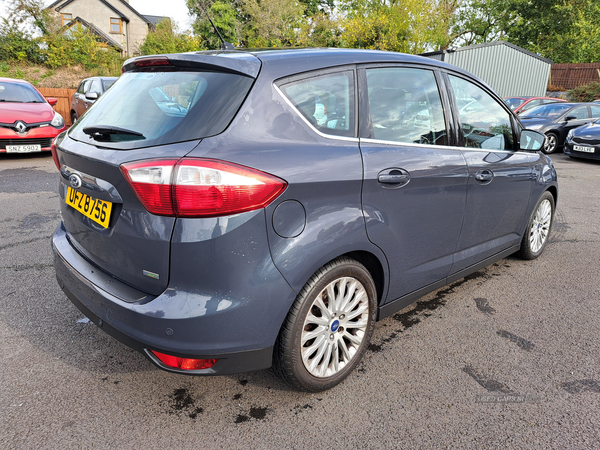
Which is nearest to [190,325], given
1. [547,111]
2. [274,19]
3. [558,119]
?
[558,119]

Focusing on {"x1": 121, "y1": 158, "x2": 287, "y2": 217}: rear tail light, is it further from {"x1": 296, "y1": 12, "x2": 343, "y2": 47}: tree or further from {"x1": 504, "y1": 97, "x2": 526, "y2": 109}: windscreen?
{"x1": 296, "y1": 12, "x2": 343, "y2": 47}: tree

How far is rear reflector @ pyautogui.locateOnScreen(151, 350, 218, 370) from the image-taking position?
6.15ft

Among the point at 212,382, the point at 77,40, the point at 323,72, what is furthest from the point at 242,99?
the point at 77,40

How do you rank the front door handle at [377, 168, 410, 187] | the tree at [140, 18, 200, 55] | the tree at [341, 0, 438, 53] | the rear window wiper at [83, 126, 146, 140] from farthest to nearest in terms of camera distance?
the tree at [140, 18, 200, 55] → the tree at [341, 0, 438, 53] → the front door handle at [377, 168, 410, 187] → the rear window wiper at [83, 126, 146, 140]

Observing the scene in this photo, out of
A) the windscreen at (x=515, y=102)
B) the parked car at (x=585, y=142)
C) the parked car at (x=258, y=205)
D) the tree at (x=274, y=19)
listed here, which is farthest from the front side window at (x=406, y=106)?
the tree at (x=274, y=19)

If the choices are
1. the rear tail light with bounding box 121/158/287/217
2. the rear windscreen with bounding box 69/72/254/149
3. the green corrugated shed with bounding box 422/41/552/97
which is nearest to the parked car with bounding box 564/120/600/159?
the rear windscreen with bounding box 69/72/254/149

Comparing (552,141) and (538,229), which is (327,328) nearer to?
(538,229)

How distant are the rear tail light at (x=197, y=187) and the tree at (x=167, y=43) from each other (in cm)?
3114

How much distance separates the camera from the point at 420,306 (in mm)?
3285

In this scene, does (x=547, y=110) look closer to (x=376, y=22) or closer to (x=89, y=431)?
(x=89, y=431)

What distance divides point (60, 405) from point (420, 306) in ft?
7.78

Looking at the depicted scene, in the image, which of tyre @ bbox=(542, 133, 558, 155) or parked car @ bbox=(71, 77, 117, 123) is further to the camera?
tyre @ bbox=(542, 133, 558, 155)

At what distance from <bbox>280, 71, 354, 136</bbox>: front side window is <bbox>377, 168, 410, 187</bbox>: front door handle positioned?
0.26 m

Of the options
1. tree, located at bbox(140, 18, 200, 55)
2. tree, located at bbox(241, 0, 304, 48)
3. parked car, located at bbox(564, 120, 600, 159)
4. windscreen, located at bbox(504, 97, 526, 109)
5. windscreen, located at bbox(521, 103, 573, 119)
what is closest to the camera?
parked car, located at bbox(564, 120, 600, 159)
